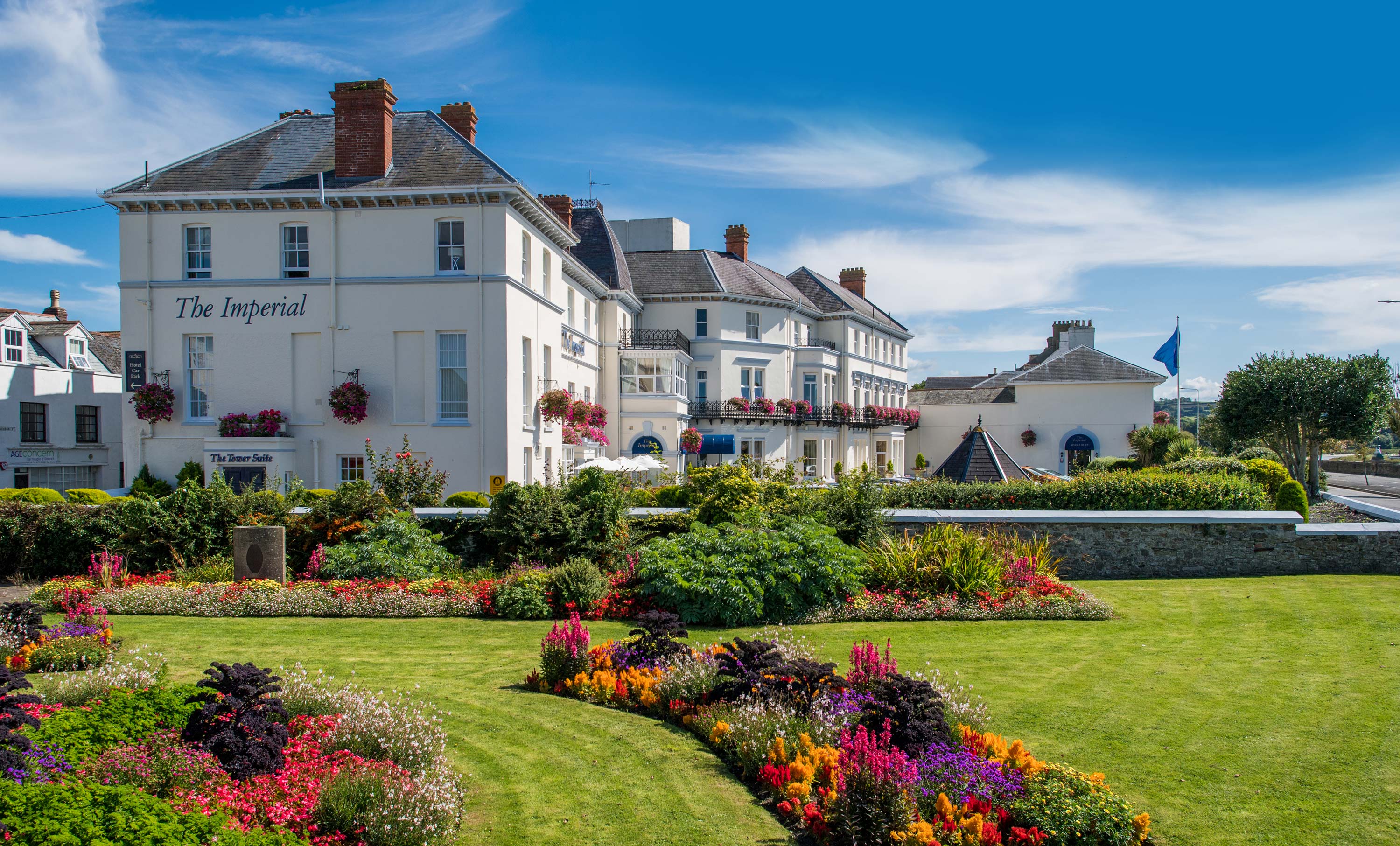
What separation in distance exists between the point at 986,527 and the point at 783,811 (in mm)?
10395

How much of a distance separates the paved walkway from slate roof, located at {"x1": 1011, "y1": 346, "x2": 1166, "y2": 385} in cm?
1042

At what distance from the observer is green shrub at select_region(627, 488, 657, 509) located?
54.4 ft

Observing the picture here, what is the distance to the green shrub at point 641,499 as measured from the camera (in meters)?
16.6

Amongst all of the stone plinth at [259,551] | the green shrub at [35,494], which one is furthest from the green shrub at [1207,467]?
the green shrub at [35,494]

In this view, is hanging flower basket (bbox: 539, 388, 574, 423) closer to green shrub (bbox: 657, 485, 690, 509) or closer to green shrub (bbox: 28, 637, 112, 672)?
green shrub (bbox: 657, 485, 690, 509)

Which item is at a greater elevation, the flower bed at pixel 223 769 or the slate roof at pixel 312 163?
the slate roof at pixel 312 163

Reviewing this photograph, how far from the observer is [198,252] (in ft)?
75.2

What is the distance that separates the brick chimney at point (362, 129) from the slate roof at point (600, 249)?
517 inches

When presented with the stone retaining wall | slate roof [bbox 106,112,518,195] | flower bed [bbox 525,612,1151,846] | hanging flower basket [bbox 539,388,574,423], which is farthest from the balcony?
flower bed [bbox 525,612,1151,846]

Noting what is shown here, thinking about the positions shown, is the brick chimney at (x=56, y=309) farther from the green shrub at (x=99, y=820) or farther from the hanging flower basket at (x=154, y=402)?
the green shrub at (x=99, y=820)

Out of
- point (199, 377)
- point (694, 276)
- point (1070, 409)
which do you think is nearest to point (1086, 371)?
point (1070, 409)

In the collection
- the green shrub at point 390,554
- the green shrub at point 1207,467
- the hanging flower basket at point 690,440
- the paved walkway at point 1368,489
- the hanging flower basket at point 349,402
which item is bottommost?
the paved walkway at point 1368,489

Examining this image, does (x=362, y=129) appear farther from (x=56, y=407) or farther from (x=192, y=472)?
(x=56, y=407)

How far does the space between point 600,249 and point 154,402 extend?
1925cm
